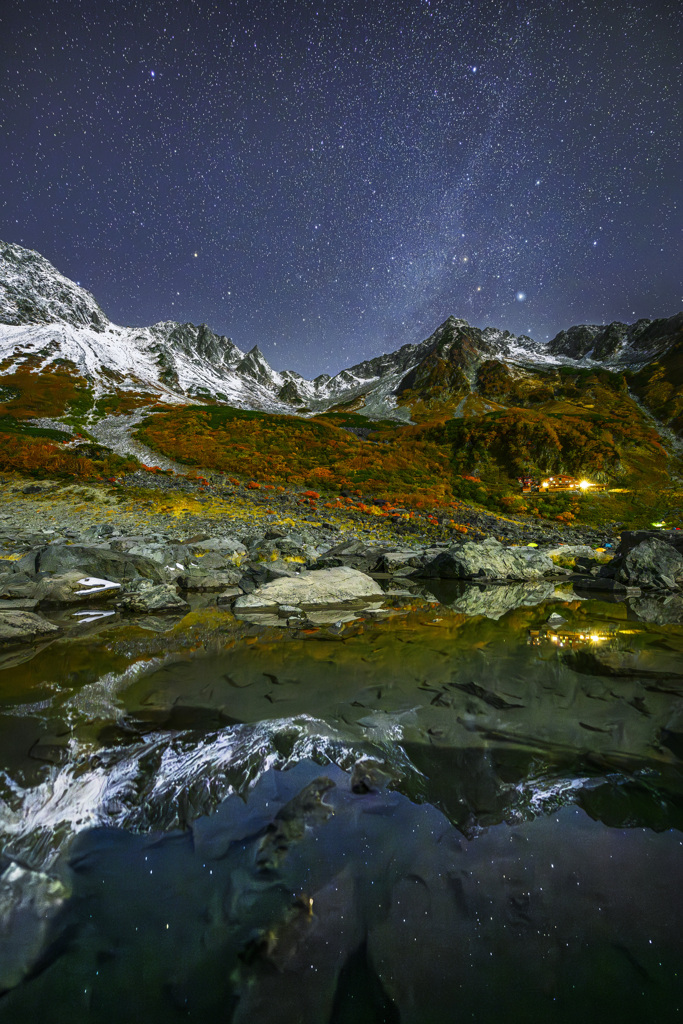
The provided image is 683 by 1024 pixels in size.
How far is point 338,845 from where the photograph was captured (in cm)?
306

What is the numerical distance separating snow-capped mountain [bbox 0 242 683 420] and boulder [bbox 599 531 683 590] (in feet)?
296

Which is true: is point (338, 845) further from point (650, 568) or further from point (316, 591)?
point (650, 568)

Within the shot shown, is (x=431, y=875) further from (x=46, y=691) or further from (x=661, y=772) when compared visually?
(x=46, y=691)

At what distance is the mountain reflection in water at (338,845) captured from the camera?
2.18 meters

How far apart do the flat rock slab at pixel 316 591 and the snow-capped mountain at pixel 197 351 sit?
94289mm

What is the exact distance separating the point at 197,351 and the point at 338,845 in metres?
211

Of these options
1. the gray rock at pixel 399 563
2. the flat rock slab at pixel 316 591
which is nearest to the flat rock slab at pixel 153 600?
the flat rock slab at pixel 316 591

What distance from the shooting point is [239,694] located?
209 inches

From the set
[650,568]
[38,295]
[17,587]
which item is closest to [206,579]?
[17,587]

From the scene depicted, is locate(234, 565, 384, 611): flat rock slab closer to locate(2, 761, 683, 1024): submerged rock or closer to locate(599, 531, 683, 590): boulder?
locate(2, 761, 683, 1024): submerged rock

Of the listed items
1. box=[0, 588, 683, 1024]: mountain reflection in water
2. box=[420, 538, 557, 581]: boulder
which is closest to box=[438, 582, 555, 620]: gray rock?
box=[420, 538, 557, 581]: boulder

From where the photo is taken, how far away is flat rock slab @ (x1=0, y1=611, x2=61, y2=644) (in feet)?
22.8

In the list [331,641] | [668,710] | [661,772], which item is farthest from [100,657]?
[668,710]

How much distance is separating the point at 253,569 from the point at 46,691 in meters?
6.83
